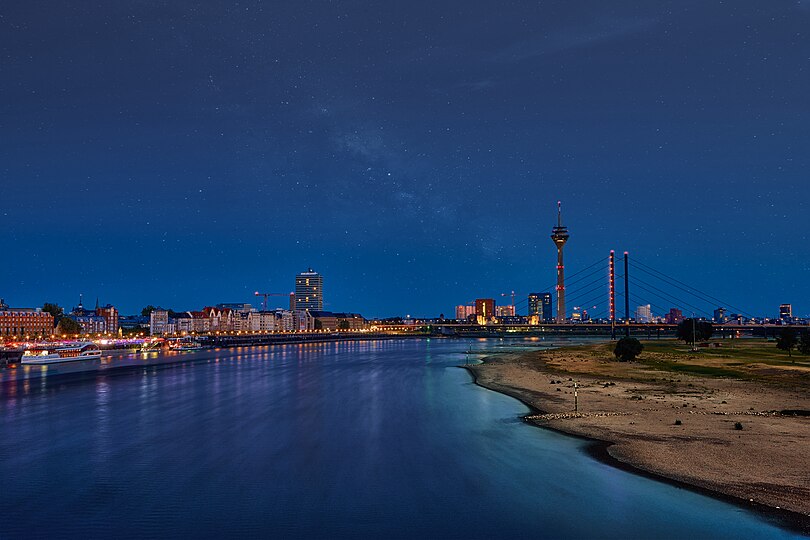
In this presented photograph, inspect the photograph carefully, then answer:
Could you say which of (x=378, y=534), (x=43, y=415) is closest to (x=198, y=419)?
(x=43, y=415)

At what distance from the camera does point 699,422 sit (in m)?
32.8

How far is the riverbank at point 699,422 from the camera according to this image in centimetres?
2206

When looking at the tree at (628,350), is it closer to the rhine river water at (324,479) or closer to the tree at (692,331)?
the rhine river water at (324,479)

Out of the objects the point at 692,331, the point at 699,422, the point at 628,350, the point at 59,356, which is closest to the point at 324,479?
the point at 699,422

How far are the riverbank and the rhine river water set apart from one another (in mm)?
1608

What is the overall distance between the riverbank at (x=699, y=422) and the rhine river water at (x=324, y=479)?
161cm

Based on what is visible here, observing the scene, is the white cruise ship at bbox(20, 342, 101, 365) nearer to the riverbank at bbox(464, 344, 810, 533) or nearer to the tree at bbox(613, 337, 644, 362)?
the riverbank at bbox(464, 344, 810, 533)

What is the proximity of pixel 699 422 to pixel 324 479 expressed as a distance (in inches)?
837

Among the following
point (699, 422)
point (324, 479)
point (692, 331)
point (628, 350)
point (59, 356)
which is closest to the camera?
point (324, 479)

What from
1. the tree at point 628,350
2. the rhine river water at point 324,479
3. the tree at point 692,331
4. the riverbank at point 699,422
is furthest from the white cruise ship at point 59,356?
the tree at point 692,331

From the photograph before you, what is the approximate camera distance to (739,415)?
34531mm

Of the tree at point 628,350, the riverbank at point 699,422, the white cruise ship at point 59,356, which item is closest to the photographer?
the riverbank at point 699,422

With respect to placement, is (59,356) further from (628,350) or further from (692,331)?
(692,331)

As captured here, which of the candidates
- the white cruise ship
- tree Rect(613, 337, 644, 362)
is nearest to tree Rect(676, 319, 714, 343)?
tree Rect(613, 337, 644, 362)
